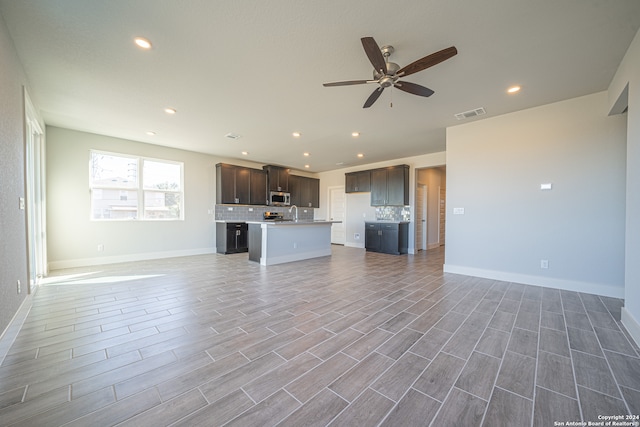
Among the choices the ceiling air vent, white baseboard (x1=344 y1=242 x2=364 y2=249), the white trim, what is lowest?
white baseboard (x1=344 y1=242 x2=364 y2=249)

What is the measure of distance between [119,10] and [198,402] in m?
2.99

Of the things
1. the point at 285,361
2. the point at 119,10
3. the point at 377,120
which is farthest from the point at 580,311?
the point at 119,10

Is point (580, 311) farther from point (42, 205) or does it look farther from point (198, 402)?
point (42, 205)

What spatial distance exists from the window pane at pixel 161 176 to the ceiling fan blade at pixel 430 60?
6.09 meters

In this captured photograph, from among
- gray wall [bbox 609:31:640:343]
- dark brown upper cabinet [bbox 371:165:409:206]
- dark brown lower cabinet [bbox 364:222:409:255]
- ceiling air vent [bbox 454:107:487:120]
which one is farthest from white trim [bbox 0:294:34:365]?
dark brown upper cabinet [bbox 371:165:409:206]

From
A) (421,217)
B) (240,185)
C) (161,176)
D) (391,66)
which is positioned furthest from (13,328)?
(421,217)

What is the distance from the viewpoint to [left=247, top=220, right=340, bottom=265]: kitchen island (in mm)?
5199

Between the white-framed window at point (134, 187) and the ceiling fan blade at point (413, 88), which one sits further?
the white-framed window at point (134, 187)

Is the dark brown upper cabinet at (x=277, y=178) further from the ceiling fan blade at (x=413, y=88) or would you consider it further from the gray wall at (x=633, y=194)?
the gray wall at (x=633, y=194)

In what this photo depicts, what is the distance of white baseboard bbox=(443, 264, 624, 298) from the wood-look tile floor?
208 mm

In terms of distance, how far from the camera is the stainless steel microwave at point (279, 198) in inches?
312

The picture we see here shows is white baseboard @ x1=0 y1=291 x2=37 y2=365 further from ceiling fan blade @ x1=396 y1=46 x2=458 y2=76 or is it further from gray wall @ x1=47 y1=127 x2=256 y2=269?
ceiling fan blade @ x1=396 y1=46 x2=458 y2=76

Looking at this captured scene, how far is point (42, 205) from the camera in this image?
4297 mm

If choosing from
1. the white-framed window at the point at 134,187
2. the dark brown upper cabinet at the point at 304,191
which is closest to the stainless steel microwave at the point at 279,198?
the dark brown upper cabinet at the point at 304,191
